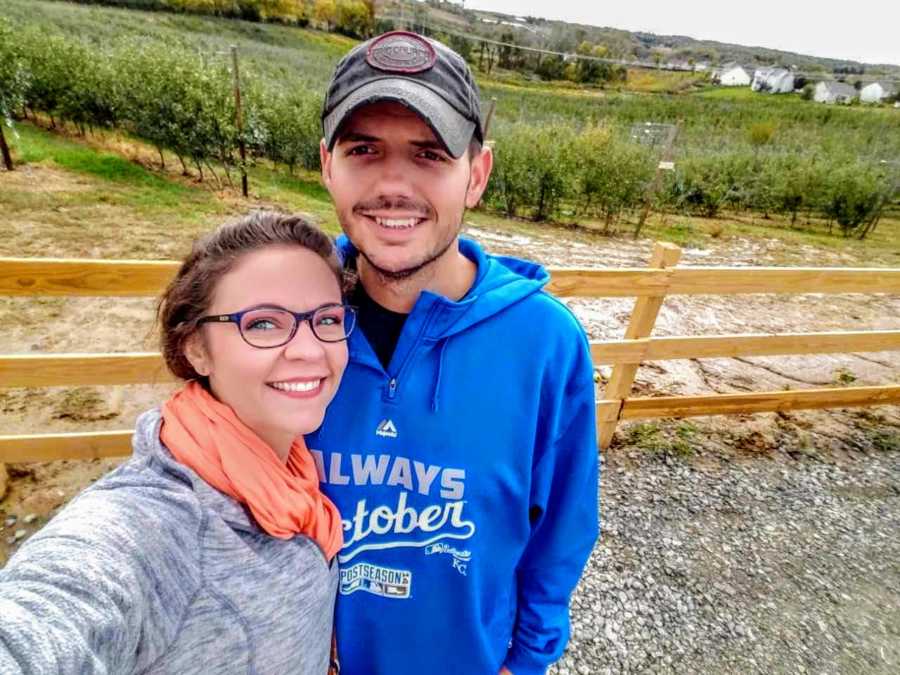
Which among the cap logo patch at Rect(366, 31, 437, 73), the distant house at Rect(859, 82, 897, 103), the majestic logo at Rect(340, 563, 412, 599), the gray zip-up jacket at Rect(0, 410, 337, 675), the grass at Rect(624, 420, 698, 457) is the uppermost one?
the distant house at Rect(859, 82, 897, 103)

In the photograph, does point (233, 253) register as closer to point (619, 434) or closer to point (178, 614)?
point (178, 614)

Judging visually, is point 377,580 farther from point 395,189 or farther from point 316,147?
point 316,147

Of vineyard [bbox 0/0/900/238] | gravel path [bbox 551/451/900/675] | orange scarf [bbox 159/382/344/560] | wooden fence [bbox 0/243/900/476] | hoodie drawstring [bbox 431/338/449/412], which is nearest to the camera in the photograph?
orange scarf [bbox 159/382/344/560]

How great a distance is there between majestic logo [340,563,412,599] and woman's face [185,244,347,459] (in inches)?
17.8

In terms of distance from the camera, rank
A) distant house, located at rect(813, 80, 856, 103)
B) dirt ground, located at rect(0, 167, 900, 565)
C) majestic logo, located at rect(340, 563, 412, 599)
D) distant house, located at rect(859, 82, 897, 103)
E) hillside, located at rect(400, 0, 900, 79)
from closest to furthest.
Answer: majestic logo, located at rect(340, 563, 412, 599) → dirt ground, located at rect(0, 167, 900, 565) → hillside, located at rect(400, 0, 900, 79) → distant house, located at rect(813, 80, 856, 103) → distant house, located at rect(859, 82, 897, 103)

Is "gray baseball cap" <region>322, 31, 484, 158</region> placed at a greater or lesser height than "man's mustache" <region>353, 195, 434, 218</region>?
greater

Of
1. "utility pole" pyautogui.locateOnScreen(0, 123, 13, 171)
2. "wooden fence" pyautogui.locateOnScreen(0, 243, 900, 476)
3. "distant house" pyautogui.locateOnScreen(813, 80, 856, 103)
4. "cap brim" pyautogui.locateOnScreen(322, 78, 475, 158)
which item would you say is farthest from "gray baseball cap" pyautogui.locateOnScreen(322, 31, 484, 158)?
"distant house" pyautogui.locateOnScreen(813, 80, 856, 103)

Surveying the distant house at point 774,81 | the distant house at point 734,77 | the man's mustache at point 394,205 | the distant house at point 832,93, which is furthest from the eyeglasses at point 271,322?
the distant house at point 734,77

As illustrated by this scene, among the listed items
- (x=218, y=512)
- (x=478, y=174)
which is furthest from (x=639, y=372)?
(x=218, y=512)

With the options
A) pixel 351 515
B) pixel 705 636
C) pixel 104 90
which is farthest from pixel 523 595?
pixel 104 90

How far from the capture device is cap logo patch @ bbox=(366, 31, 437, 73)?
41.4 inches

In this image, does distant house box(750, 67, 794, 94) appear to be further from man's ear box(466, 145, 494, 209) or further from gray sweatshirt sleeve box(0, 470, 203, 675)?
gray sweatshirt sleeve box(0, 470, 203, 675)

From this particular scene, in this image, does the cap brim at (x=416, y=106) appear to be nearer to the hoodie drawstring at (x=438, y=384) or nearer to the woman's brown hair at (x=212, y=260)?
the woman's brown hair at (x=212, y=260)

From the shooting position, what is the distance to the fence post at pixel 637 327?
268 centimetres
